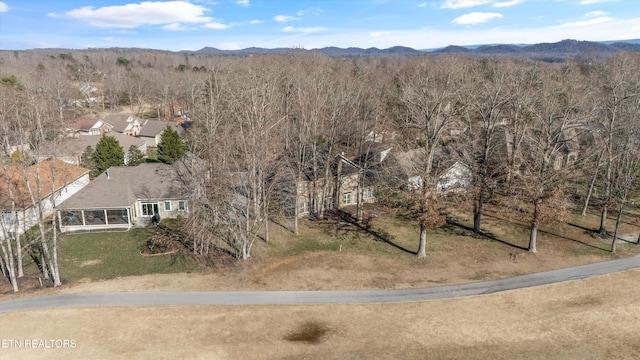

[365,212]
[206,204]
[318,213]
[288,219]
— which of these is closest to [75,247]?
[206,204]

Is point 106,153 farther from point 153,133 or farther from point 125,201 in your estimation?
point 153,133

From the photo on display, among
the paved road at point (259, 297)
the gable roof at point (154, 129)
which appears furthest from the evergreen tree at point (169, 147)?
the paved road at point (259, 297)

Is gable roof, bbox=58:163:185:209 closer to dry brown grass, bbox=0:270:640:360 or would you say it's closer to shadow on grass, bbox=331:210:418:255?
dry brown grass, bbox=0:270:640:360

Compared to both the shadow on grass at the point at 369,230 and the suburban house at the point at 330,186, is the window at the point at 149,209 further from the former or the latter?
the shadow on grass at the point at 369,230

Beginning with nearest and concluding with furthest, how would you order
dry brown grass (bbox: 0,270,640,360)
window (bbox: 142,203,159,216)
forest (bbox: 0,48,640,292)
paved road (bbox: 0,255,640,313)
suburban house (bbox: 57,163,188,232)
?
dry brown grass (bbox: 0,270,640,360) < paved road (bbox: 0,255,640,313) < forest (bbox: 0,48,640,292) < suburban house (bbox: 57,163,188,232) < window (bbox: 142,203,159,216)

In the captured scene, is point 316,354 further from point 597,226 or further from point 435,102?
point 597,226

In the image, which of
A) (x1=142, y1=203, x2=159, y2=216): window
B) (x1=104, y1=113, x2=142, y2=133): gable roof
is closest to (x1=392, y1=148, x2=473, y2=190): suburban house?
(x1=142, y1=203, x2=159, y2=216): window
